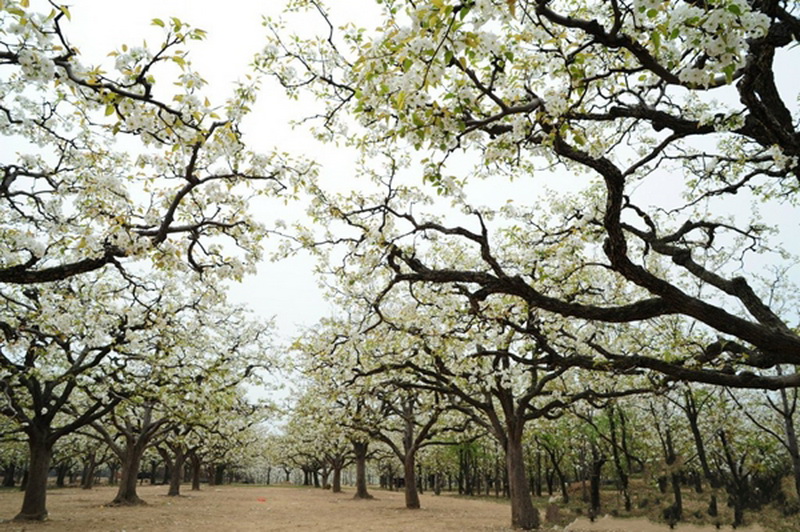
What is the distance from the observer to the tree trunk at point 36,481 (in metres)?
17.0

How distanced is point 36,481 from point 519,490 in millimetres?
17745

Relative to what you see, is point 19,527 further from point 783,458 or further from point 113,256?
point 783,458

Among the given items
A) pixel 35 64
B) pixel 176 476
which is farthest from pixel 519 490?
pixel 176 476

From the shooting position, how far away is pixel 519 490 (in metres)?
17.0

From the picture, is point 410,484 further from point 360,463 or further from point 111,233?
point 111,233

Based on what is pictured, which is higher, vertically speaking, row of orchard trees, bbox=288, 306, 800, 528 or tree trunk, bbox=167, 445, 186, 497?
row of orchard trees, bbox=288, 306, 800, 528

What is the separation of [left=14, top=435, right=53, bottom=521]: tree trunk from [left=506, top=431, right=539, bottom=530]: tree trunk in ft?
55.1

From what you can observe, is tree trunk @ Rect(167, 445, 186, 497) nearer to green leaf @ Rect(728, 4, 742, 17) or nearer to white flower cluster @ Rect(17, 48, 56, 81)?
white flower cluster @ Rect(17, 48, 56, 81)

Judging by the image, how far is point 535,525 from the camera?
55.3 feet

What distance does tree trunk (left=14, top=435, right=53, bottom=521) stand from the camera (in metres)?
17.0

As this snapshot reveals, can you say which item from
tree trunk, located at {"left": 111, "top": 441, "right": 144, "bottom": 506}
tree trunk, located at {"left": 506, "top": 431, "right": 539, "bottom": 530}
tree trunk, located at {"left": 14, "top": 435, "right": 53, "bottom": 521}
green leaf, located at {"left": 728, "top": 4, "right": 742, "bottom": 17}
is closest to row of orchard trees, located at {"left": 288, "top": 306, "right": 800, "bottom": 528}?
tree trunk, located at {"left": 506, "top": 431, "right": 539, "bottom": 530}

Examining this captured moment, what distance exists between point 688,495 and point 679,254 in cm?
2458

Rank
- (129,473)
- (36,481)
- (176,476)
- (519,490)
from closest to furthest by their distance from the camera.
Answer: (519,490) < (36,481) < (129,473) < (176,476)

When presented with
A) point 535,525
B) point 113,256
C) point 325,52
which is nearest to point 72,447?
point 535,525
